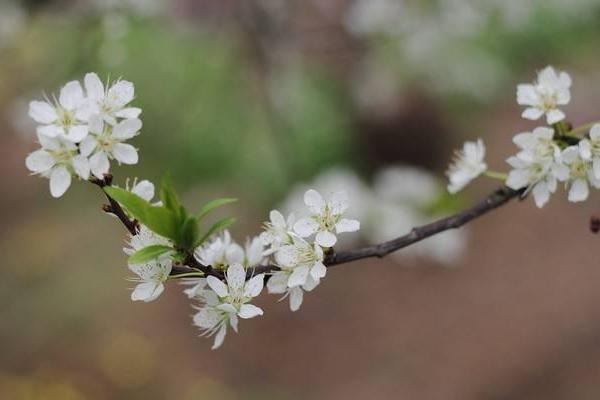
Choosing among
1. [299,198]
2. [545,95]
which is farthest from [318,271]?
[299,198]

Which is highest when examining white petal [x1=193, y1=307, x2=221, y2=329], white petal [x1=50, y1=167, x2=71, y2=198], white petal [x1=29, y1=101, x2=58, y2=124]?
white petal [x1=29, y1=101, x2=58, y2=124]

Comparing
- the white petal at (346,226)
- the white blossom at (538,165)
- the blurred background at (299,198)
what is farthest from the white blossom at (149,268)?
the blurred background at (299,198)

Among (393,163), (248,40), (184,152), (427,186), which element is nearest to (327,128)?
(393,163)

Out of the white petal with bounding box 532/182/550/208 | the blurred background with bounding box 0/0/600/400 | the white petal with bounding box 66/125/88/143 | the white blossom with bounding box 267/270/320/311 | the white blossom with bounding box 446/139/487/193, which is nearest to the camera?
the white petal with bounding box 66/125/88/143

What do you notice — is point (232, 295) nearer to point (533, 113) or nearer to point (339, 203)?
point (339, 203)

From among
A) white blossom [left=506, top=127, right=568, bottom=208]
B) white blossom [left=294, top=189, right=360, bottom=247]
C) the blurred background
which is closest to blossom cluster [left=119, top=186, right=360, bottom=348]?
white blossom [left=294, top=189, right=360, bottom=247]

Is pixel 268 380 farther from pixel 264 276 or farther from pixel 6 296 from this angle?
pixel 264 276

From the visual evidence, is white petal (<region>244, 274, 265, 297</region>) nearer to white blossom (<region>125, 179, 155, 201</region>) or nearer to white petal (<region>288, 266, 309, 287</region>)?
white petal (<region>288, 266, 309, 287</region>)

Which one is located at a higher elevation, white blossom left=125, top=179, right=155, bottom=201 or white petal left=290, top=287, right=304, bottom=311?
white blossom left=125, top=179, right=155, bottom=201
